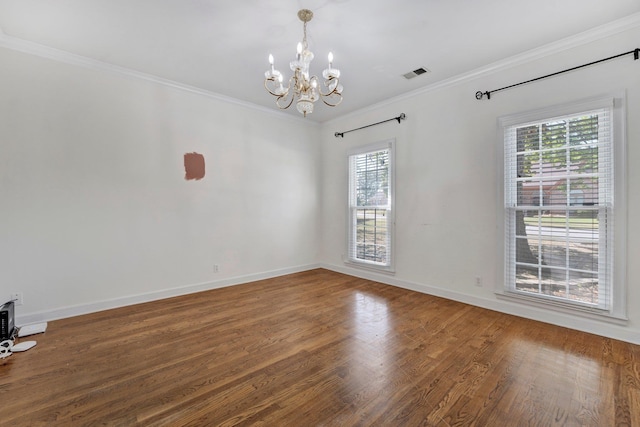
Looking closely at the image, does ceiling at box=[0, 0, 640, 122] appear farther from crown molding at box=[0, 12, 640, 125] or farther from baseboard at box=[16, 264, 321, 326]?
baseboard at box=[16, 264, 321, 326]

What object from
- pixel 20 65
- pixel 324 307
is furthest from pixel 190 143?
pixel 324 307

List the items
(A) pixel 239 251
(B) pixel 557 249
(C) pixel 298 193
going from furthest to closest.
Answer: (C) pixel 298 193, (A) pixel 239 251, (B) pixel 557 249

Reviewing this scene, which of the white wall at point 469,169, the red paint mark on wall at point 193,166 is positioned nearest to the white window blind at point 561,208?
the white wall at point 469,169

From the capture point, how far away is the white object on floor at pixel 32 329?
106 inches

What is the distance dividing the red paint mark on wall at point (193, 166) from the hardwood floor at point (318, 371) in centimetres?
184

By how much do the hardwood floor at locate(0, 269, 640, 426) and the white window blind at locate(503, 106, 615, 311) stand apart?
0.47 m

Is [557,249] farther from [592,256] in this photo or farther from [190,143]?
[190,143]

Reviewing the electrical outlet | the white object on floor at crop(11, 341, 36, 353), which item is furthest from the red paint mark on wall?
the white object on floor at crop(11, 341, 36, 353)

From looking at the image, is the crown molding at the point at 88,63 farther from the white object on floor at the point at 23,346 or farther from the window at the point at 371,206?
the white object on floor at the point at 23,346

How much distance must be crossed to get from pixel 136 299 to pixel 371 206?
366cm

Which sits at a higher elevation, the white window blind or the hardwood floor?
the white window blind

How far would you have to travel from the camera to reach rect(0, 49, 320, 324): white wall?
2.95m

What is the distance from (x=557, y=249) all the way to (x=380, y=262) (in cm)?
231

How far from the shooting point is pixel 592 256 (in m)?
2.77
